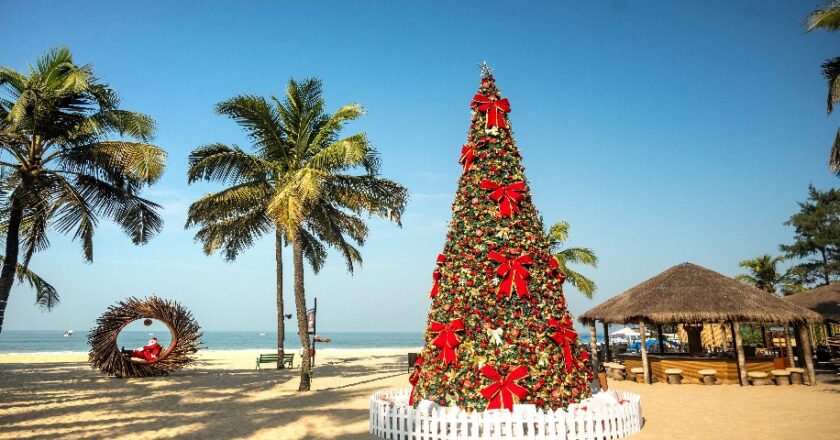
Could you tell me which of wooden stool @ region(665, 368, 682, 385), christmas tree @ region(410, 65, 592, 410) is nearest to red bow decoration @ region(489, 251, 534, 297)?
christmas tree @ region(410, 65, 592, 410)

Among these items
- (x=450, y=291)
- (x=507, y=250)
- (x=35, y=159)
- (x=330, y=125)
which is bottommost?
(x=450, y=291)

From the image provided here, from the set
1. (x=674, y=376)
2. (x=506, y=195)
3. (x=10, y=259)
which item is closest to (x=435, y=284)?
(x=506, y=195)

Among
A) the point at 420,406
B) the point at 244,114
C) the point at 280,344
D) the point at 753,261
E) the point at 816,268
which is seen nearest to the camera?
the point at 420,406

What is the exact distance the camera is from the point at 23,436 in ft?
29.9

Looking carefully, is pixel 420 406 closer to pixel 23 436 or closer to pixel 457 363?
pixel 457 363

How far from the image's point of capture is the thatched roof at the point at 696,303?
1639cm

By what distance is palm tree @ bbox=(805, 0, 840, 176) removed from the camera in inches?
577

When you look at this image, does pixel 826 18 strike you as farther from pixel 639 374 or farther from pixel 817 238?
pixel 817 238

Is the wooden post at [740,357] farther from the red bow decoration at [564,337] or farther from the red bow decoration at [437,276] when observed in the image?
the red bow decoration at [437,276]

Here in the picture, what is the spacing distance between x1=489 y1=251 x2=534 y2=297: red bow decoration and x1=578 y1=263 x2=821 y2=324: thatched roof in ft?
35.2

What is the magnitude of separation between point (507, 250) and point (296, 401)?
793cm

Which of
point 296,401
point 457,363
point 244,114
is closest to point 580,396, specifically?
point 457,363

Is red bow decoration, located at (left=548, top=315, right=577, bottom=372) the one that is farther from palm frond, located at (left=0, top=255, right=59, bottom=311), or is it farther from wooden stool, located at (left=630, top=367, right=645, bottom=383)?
palm frond, located at (left=0, top=255, right=59, bottom=311)

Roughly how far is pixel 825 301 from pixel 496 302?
2163 cm
